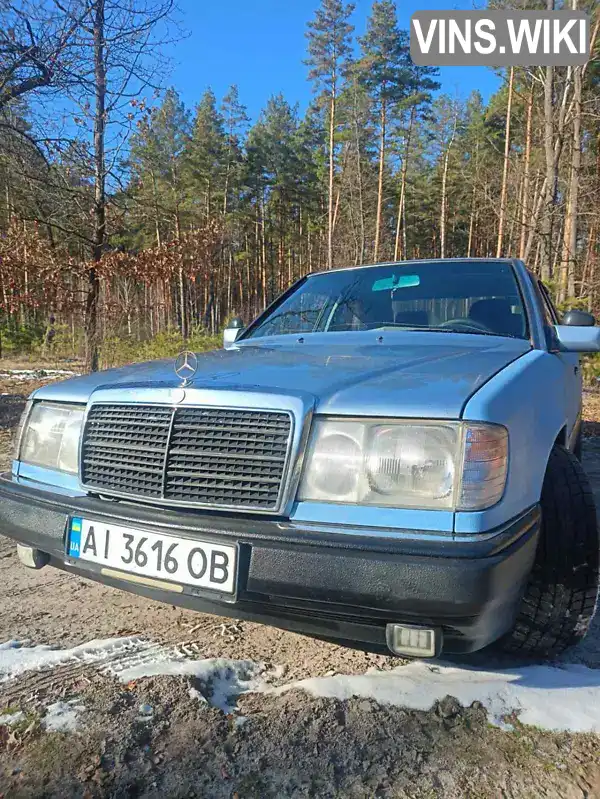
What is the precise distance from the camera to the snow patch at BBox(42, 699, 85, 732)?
5.29ft

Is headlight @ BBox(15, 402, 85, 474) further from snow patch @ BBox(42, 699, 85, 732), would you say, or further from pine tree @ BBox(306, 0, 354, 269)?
pine tree @ BBox(306, 0, 354, 269)

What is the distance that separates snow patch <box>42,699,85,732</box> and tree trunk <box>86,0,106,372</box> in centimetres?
810

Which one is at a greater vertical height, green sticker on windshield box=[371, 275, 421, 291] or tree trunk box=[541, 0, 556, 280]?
tree trunk box=[541, 0, 556, 280]

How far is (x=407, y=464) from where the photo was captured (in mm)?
1558

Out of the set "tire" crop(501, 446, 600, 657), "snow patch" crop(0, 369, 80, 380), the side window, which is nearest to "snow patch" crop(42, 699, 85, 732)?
"tire" crop(501, 446, 600, 657)

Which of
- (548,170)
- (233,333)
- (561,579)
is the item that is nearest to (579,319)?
(561,579)

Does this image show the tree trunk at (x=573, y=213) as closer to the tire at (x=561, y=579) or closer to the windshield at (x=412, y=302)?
the windshield at (x=412, y=302)

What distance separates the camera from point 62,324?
1817cm

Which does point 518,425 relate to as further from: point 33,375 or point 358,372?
point 33,375

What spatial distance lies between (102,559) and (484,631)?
1.18 m

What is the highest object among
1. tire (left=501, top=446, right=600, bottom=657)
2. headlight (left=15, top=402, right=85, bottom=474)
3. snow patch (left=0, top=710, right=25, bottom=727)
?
headlight (left=15, top=402, right=85, bottom=474)

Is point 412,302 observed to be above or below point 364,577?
above

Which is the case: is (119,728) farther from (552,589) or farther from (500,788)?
(552,589)

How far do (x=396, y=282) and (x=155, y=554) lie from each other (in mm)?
2042
